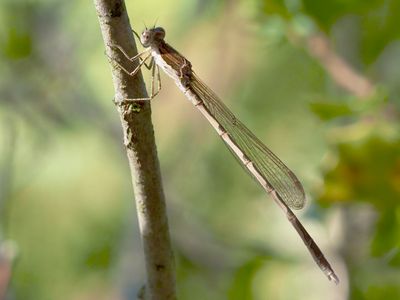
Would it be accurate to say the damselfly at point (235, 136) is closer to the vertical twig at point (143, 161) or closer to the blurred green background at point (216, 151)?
the blurred green background at point (216, 151)

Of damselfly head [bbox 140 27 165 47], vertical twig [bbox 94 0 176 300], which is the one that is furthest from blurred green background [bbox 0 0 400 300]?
vertical twig [bbox 94 0 176 300]

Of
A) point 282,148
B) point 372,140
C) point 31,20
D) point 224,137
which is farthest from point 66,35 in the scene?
point 372,140

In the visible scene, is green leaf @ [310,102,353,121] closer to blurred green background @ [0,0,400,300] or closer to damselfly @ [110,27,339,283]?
blurred green background @ [0,0,400,300]

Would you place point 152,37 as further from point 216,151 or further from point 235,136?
point 216,151

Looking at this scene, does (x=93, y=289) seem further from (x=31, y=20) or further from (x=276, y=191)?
(x=276, y=191)

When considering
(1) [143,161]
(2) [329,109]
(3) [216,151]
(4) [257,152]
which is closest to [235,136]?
(4) [257,152]
